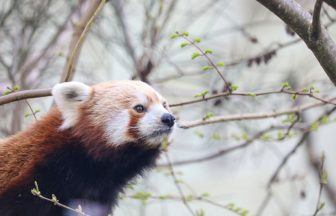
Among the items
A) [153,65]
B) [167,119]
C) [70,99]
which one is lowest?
[167,119]

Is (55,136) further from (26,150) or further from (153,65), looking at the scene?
(153,65)

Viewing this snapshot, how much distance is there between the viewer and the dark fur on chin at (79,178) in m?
3.05

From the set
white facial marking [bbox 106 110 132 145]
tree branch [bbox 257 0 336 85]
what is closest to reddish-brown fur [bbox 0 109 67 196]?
white facial marking [bbox 106 110 132 145]

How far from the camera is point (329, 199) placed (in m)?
6.14

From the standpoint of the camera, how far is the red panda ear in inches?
127

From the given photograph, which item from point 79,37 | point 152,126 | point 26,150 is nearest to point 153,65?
point 79,37

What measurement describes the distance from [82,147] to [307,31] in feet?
4.05

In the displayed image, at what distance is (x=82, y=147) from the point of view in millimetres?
3197

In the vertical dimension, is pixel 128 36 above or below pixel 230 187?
below

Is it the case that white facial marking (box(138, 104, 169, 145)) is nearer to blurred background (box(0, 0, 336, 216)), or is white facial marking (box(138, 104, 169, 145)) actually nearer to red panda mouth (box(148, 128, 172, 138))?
red panda mouth (box(148, 128, 172, 138))

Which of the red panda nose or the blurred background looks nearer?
the red panda nose

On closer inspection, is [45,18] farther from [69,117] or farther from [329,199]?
[329,199]

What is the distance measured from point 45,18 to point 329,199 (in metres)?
3.08

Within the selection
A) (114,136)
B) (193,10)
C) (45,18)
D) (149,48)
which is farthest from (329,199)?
(114,136)
